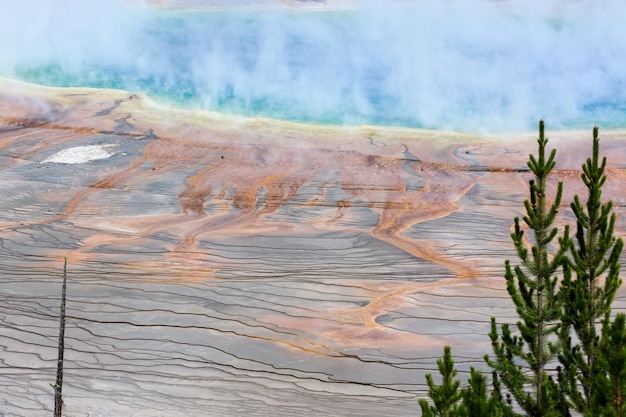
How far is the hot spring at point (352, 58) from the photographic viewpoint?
24.4 metres

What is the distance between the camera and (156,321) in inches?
536

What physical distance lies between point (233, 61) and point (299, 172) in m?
8.80

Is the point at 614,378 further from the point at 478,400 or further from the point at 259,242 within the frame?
the point at 259,242

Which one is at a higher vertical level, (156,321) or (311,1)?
(311,1)

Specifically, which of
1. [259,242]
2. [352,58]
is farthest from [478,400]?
[352,58]

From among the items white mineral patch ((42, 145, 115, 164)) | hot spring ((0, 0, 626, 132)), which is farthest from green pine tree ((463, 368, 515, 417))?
hot spring ((0, 0, 626, 132))

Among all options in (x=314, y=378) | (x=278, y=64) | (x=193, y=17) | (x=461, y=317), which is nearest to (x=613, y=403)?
(x=314, y=378)

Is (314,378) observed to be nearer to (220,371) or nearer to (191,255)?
(220,371)

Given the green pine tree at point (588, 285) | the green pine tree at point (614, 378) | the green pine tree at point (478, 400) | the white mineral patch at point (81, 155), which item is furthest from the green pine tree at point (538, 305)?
the white mineral patch at point (81, 155)

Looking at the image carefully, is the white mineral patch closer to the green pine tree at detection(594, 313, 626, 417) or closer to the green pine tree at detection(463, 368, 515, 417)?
the green pine tree at detection(463, 368, 515, 417)

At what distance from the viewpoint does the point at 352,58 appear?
90.1ft

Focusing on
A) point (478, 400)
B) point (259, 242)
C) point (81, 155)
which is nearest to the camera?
point (478, 400)

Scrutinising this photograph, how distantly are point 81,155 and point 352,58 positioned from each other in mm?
9514

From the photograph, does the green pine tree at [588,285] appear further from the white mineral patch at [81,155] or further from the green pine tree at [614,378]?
the white mineral patch at [81,155]
